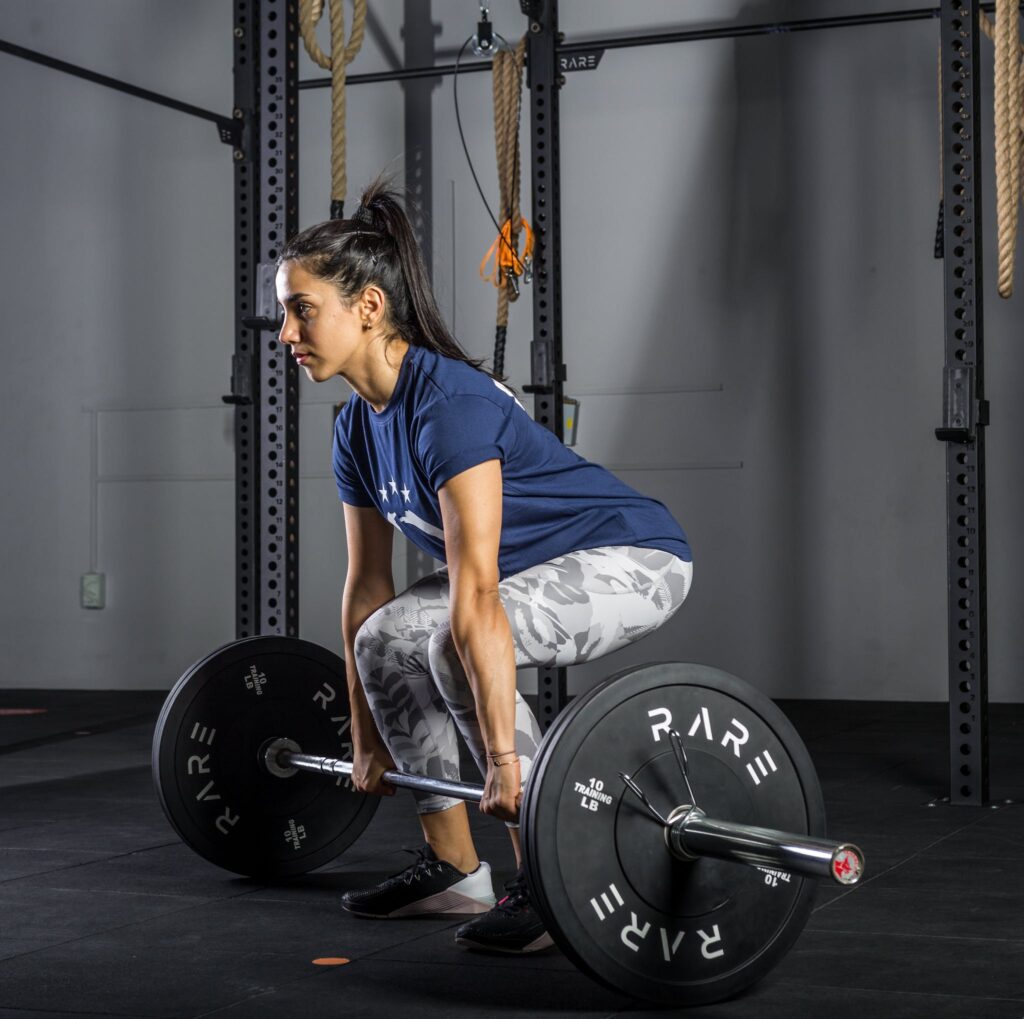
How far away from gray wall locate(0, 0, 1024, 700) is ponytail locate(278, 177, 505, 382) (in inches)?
140

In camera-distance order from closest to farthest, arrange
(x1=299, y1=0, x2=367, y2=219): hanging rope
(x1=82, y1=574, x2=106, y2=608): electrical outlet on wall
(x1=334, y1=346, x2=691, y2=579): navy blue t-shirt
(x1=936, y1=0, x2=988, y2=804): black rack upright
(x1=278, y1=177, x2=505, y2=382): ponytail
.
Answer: (x1=334, y1=346, x2=691, y2=579): navy blue t-shirt < (x1=278, y1=177, x2=505, y2=382): ponytail < (x1=936, y1=0, x2=988, y2=804): black rack upright < (x1=299, y1=0, x2=367, y2=219): hanging rope < (x1=82, y1=574, x2=106, y2=608): electrical outlet on wall

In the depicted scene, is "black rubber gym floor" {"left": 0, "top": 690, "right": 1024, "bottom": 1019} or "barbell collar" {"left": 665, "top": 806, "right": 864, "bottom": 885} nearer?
"barbell collar" {"left": 665, "top": 806, "right": 864, "bottom": 885}

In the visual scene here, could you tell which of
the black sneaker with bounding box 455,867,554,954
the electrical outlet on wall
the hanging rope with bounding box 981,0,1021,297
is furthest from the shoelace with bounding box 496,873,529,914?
the electrical outlet on wall

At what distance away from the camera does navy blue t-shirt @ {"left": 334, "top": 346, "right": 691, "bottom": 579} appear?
6.50 feet

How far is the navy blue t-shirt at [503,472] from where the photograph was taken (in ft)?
6.50

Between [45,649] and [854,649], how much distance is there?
10.8ft

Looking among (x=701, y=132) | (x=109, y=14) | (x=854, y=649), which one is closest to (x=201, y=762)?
(x=854, y=649)

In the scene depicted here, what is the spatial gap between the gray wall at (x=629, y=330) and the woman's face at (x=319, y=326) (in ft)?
11.9

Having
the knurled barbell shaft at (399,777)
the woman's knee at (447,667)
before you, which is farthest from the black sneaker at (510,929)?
the woman's knee at (447,667)

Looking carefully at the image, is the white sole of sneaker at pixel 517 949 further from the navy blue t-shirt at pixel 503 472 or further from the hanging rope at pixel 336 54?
the hanging rope at pixel 336 54

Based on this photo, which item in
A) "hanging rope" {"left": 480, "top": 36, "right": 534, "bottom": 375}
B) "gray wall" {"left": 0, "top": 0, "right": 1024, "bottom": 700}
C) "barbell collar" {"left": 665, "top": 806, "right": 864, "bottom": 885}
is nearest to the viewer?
"barbell collar" {"left": 665, "top": 806, "right": 864, "bottom": 885}

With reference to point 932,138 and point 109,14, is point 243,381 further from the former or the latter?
point 109,14

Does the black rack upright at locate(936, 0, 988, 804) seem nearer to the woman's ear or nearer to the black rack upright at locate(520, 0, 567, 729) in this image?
the black rack upright at locate(520, 0, 567, 729)

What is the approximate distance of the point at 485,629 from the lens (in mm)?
1846
